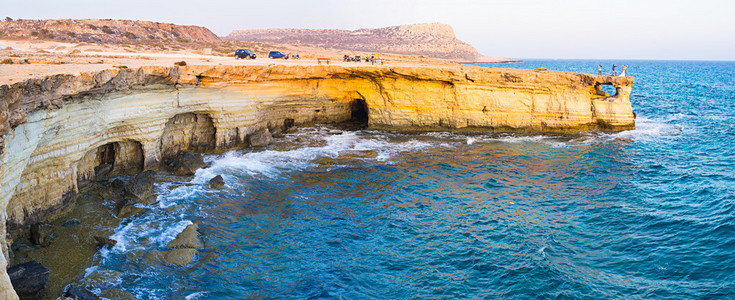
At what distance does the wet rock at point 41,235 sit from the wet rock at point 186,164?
8.63 m

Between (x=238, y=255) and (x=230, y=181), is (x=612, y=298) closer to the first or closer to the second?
(x=238, y=255)

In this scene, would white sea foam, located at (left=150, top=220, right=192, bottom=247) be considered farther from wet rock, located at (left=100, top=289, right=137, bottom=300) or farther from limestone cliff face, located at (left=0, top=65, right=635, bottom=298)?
limestone cliff face, located at (left=0, top=65, right=635, bottom=298)

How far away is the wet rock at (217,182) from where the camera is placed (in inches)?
974

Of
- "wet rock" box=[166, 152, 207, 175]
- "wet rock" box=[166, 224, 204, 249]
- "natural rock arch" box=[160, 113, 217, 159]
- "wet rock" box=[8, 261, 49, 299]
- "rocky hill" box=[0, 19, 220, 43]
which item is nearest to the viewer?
"wet rock" box=[8, 261, 49, 299]

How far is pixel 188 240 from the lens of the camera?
18516 mm

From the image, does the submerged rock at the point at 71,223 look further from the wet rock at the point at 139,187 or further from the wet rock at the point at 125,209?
the wet rock at the point at 139,187

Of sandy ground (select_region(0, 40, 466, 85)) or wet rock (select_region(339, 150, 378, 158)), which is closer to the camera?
sandy ground (select_region(0, 40, 466, 85))

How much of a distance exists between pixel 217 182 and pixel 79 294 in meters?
11.1

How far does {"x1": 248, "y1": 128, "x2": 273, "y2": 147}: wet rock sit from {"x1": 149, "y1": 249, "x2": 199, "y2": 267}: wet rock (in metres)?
15.4

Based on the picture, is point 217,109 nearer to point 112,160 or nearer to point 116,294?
point 112,160

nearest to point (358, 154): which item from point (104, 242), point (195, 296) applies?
point (104, 242)

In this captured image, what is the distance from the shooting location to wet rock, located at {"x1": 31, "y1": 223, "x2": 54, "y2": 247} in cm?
1748

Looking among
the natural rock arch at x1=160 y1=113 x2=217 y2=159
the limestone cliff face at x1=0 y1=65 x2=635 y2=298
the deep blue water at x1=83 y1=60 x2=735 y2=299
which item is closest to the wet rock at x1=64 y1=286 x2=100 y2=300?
the deep blue water at x1=83 y1=60 x2=735 y2=299

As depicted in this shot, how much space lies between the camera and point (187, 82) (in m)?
27.2
